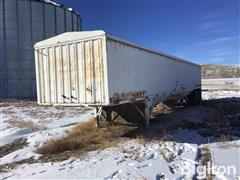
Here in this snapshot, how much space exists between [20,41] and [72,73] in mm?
20136

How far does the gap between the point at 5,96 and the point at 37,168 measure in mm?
21238

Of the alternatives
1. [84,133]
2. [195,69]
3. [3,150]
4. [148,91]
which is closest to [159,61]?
[148,91]

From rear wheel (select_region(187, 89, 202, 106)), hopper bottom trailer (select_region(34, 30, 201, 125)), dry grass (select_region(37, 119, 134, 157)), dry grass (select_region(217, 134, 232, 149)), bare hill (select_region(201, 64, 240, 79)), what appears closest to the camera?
dry grass (select_region(37, 119, 134, 157))

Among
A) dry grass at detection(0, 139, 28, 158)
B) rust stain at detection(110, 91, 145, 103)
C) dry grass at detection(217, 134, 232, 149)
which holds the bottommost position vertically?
dry grass at detection(0, 139, 28, 158)

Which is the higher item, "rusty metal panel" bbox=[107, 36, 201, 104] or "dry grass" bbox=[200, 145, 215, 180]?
"rusty metal panel" bbox=[107, 36, 201, 104]

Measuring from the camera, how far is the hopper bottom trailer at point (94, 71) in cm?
803

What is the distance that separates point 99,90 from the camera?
808 cm

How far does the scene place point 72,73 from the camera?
870 cm

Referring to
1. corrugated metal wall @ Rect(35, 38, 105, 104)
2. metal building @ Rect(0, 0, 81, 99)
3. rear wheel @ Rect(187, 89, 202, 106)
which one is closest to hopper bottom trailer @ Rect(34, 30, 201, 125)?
corrugated metal wall @ Rect(35, 38, 105, 104)

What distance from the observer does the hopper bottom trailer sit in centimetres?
803

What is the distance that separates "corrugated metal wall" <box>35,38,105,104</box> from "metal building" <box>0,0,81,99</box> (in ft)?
58.0

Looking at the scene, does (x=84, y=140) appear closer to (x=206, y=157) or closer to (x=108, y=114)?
(x=108, y=114)

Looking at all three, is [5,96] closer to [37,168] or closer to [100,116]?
[100,116]

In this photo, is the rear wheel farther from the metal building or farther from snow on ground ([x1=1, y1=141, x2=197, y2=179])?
the metal building
